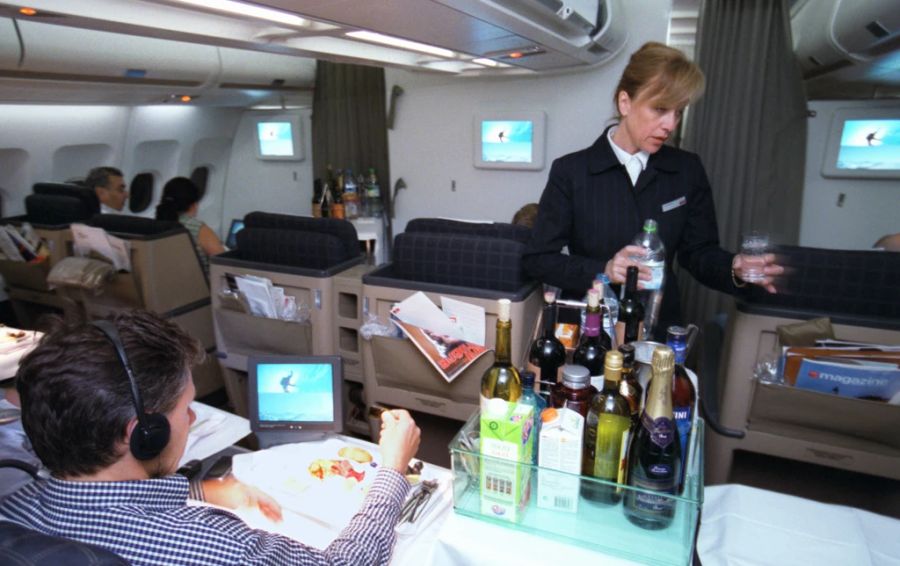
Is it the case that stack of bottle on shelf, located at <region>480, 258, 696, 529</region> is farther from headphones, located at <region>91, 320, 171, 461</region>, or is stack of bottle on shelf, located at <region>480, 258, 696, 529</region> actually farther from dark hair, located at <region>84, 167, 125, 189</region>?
dark hair, located at <region>84, 167, 125, 189</region>

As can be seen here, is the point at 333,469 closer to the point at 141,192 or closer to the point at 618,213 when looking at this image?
the point at 618,213

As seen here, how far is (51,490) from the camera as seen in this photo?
88 centimetres

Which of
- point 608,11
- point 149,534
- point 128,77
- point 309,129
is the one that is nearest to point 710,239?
point 608,11

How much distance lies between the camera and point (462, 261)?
2109 millimetres

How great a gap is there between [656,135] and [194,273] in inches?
105

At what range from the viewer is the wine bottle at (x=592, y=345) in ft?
4.09

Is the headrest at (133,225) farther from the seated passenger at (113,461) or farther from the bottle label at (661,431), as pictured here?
the bottle label at (661,431)

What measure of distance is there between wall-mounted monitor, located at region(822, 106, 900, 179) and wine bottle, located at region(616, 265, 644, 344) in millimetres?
2998

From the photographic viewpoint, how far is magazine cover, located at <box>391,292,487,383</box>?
1.95m

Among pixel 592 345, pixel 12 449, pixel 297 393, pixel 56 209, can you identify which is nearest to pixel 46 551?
pixel 297 393

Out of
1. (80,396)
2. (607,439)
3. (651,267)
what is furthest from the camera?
(651,267)

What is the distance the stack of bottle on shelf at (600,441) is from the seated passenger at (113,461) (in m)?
0.43

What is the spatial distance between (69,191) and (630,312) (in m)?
4.96

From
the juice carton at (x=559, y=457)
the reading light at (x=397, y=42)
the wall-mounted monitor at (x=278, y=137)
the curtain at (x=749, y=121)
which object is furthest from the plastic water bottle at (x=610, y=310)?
the wall-mounted monitor at (x=278, y=137)
